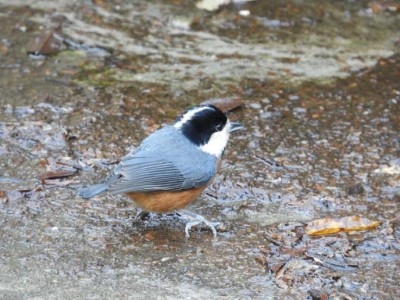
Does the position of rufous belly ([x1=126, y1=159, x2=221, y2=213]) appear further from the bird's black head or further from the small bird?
the bird's black head

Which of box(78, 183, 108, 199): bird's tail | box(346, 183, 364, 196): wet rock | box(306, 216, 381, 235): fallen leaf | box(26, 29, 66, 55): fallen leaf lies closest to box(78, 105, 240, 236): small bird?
box(78, 183, 108, 199): bird's tail

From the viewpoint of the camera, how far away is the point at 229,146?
18.9 feet

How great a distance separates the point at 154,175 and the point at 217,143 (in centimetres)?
55

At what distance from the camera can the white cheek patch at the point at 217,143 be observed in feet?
16.1

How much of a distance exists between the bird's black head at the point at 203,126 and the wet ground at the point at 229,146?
0.45 metres

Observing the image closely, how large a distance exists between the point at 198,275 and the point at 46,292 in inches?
33.6

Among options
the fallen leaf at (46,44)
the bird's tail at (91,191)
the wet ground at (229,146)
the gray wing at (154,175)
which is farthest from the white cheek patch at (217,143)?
the fallen leaf at (46,44)

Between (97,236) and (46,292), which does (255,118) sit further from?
(46,292)

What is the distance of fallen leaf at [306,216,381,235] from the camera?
15.5ft

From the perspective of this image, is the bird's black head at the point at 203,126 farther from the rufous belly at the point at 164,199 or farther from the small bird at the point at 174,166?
the rufous belly at the point at 164,199

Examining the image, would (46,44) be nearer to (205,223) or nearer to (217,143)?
(217,143)

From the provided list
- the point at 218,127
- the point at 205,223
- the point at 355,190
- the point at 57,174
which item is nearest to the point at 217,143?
the point at 218,127

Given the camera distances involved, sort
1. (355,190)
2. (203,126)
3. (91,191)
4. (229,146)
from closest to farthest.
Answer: (91,191), (203,126), (355,190), (229,146)

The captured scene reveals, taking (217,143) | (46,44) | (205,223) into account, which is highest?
(217,143)
